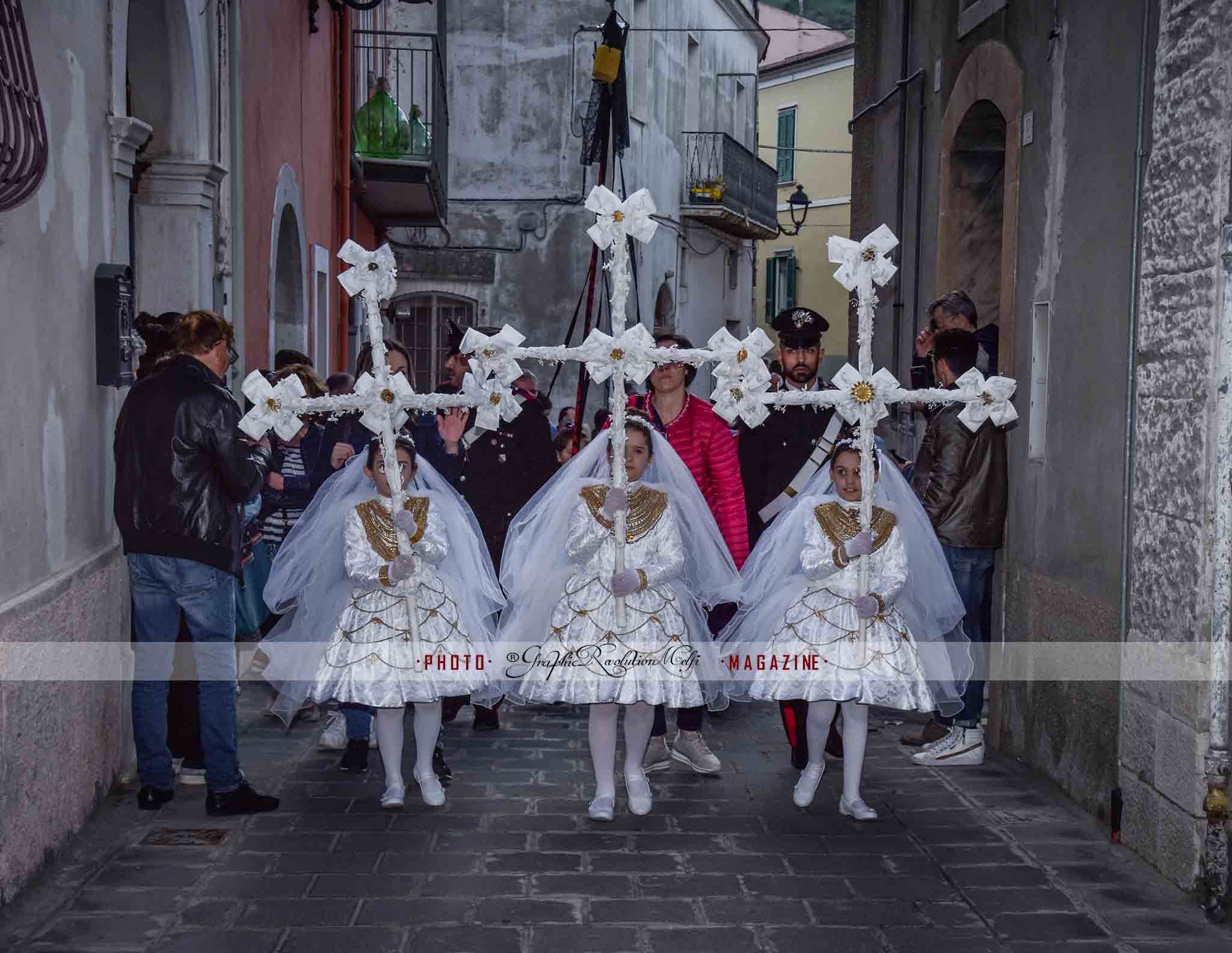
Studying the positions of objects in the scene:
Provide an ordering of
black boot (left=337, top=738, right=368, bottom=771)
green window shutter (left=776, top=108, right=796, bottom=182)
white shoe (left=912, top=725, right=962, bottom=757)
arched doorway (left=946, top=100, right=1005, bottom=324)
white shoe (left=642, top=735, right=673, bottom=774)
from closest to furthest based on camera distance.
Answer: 1. black boot (left=337, top=738, right=368, bottom=771)
2. white shoe (left=642, top=735, right=673, bottom=774)
3. white shoe (left=912, top=725, right=962, bottom=757)
4. arched doorway (left=946, top=100, right=1005, bottom=324)
5. green window shutter (left=776, top=108, right=796, bottom=182)

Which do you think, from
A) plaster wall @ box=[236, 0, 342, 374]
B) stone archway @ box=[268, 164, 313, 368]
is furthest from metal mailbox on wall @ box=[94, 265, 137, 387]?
stone archway @ box=[268, 164, 313, 368]

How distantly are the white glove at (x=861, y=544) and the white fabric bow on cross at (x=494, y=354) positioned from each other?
1512 millimetres

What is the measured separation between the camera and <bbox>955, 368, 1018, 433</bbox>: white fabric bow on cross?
6250 mm

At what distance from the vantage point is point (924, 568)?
6.54 metres

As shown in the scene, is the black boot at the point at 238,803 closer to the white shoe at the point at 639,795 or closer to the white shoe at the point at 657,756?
the white shoe at the point at 639,795

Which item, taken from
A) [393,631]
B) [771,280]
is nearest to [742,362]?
[393,631]

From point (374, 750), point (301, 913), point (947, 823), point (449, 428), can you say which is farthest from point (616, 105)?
point (301, 913)

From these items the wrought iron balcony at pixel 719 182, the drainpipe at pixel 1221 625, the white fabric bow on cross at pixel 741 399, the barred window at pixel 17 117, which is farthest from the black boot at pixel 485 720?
the wrought iron balcony at pixel 719 182

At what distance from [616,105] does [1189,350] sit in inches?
416

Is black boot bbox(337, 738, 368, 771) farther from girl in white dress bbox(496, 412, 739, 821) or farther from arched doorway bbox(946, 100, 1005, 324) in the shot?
arched doorway bbox(946, 100, 1005, 324)

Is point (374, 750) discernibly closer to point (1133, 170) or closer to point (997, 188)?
point (1133, 170)

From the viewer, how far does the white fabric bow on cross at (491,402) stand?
6137mm

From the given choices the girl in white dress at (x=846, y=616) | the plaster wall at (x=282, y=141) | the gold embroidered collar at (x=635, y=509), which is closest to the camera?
the girl in white dress at (x=846, y=616)

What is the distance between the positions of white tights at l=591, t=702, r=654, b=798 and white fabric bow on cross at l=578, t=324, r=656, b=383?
52.9 inches
